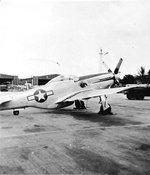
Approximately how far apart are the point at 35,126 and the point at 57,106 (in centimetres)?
368

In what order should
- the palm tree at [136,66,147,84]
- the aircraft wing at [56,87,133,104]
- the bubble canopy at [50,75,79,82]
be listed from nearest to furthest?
the aircraft wing at [56,87,133,104], the bubble canopy at [50,75,79,82], the palm tree at [136,66,147,84]

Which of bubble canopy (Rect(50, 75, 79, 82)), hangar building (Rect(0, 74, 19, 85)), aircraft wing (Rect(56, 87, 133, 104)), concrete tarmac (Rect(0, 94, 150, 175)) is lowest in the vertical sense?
concrete tarmac (Rect(0, 94, 150, 175))

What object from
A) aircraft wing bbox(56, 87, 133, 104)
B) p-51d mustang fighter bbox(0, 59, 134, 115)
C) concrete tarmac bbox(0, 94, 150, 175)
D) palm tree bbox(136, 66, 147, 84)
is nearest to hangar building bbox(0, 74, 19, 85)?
palm tree bbox(136, 66, 147, 84)

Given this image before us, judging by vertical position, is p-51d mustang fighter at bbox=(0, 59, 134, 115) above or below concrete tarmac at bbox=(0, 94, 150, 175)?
above

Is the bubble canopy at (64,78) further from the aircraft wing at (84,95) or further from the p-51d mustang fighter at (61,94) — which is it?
the aircraft wing at (84,95)

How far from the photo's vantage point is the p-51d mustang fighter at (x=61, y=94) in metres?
11.6

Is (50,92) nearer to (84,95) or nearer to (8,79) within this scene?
(84,95)

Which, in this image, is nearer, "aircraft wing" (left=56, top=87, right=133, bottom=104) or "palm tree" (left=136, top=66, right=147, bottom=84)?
"aircraft wing" (left=56, top=87, right=133, bottom=104)

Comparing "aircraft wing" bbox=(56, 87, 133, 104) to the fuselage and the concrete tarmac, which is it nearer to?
the fuselage

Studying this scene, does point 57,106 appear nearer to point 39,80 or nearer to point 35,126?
point 35,126

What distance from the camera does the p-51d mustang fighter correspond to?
11.6 meters

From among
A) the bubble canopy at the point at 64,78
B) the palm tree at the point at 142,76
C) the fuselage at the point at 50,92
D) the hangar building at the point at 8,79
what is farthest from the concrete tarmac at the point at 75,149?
the hangar building at the point at 8,79

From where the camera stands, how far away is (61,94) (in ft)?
42.8

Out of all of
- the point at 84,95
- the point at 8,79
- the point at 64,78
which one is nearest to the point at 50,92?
the point at 64,78
